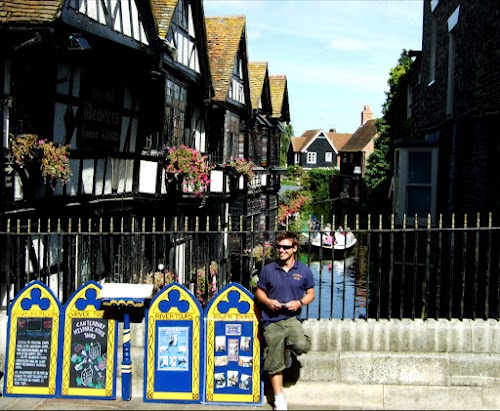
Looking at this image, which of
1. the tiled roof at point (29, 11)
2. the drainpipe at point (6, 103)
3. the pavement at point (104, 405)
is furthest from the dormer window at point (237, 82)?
the pavement at point (104, 405)

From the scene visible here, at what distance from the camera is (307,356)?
840 cm

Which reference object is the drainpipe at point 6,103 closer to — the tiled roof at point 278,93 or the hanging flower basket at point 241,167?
the hanging flower basket at point 241,167

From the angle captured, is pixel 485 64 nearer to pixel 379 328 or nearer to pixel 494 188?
pixel 494 188

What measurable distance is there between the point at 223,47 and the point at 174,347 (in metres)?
16.3

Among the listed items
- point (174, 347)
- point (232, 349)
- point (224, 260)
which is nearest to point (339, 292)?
point (224, 260)

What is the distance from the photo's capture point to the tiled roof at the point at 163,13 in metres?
15.5

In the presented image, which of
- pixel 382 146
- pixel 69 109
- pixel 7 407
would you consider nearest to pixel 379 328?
pixel 7 407

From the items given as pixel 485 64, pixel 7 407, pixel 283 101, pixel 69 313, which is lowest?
pixel 7 407

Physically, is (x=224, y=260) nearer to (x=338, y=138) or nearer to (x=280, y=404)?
(x=280, y=404)

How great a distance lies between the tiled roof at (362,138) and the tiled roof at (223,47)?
51499 mm

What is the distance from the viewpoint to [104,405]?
26.6 feet

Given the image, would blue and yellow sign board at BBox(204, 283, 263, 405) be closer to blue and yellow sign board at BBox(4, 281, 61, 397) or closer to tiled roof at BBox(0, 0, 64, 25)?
blue and yellow sign board at BBox(4, 281, 61, 397)

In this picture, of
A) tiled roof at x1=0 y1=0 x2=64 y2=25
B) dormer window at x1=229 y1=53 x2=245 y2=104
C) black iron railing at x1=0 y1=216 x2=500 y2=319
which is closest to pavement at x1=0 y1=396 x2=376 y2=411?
A: black iron railing at x1=0 y1=216 x2=500 y2=319

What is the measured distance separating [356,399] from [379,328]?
920 millimetres
